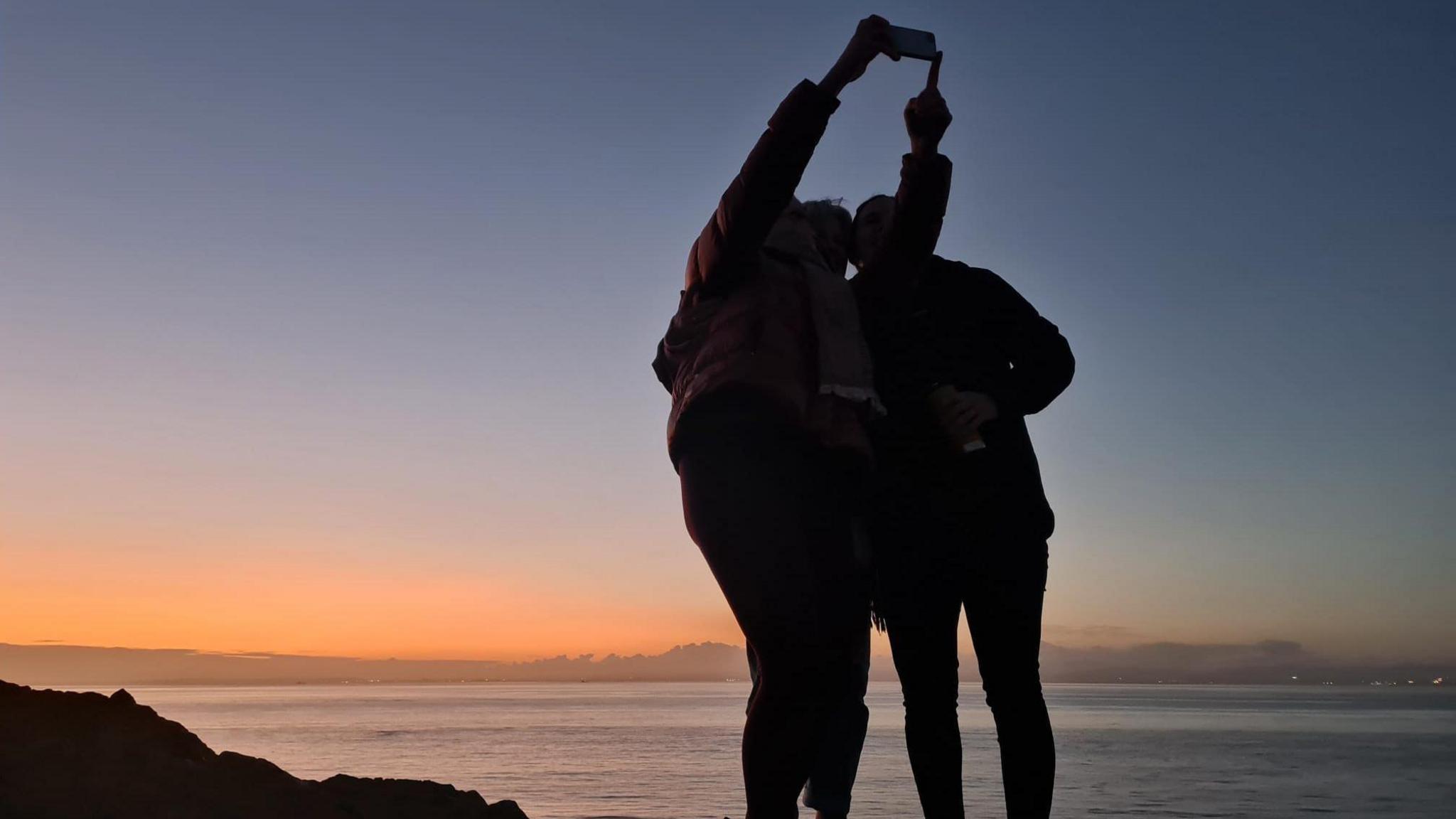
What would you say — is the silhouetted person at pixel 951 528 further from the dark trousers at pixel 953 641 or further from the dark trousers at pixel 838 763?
the dark trousers at pixel 838 763

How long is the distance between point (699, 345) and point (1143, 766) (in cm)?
785

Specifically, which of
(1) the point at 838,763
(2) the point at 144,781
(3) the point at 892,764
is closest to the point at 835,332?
(1) the point at 838,763

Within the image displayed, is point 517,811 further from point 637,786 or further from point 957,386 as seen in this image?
point 637,786

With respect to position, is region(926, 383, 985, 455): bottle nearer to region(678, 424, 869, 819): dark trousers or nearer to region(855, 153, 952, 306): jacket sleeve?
region(855, 153, 952, 306): jacket sleeve

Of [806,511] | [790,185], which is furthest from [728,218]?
[806,511]

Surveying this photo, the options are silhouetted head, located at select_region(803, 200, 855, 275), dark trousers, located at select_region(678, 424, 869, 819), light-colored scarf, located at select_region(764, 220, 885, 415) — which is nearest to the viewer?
dark trousers, located at select_region(678, 424, 869, 819)

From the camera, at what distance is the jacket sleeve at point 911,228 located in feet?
7.07

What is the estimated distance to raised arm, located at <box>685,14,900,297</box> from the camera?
170cm

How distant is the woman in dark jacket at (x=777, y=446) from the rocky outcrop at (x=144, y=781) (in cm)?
162

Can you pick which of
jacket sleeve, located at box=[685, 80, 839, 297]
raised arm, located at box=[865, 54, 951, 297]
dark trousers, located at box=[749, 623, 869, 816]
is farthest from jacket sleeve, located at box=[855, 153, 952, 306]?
dark trousers, located at box=[749, 623, 869, 816]

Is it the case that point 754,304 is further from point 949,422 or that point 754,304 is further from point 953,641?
point 953,641

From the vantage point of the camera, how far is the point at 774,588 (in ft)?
5.38

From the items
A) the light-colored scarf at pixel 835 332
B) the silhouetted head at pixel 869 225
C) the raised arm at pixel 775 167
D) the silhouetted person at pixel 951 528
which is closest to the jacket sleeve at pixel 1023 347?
the silhouetted person at pixel 951 528

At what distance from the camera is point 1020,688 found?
214cm
